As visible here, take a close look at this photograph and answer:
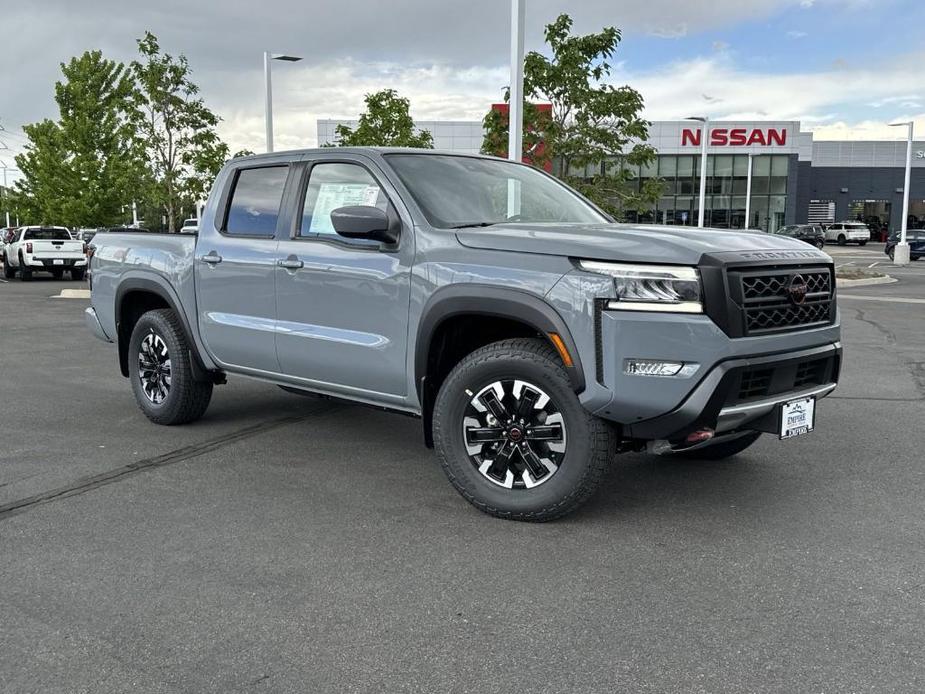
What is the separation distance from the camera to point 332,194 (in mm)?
5367

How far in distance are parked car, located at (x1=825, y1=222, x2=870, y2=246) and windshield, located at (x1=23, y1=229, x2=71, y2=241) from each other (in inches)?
2161

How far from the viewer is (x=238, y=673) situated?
2947 mm

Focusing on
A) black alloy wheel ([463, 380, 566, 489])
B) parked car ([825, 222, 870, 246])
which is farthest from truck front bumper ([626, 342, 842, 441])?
parked car ([825, 222, 870, 246])

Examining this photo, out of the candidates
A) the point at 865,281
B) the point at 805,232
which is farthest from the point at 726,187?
the point at 865,281

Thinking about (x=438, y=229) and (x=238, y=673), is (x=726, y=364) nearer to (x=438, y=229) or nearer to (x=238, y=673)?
(x=438, y=229)

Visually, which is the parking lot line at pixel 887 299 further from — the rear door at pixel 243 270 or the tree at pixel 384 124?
the rear door at pixel 243 270

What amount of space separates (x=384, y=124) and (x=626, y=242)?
17665 mm

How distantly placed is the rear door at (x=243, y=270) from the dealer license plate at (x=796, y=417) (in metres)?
2.98

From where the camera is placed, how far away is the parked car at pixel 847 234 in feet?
212

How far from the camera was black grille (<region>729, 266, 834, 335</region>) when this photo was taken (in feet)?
13.4

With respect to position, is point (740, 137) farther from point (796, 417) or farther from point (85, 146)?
point (796, 417)

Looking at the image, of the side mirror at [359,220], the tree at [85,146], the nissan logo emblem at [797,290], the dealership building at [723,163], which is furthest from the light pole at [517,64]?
the dealership building at [723,163]

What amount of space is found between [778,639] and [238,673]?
6.19 feet

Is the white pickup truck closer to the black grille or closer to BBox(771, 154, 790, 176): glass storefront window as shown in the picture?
the black grille
